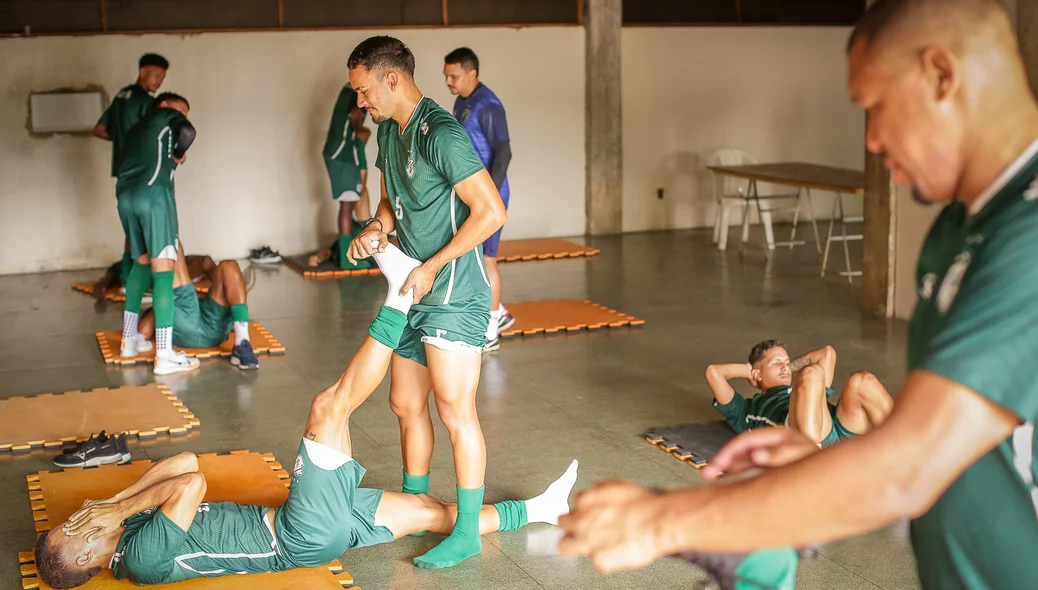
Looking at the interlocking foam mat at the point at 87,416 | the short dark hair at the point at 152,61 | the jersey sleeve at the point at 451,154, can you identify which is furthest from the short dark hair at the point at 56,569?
the short dark hair at the point at 152,61

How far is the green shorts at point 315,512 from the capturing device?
3359 mm

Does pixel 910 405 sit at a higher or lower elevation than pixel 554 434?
higher

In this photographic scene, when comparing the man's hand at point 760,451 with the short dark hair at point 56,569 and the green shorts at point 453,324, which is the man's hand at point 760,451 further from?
the short dark hair at point 56,569

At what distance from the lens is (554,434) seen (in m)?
5.12

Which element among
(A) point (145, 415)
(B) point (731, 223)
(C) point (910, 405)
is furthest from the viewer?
(B) point (731, 223)

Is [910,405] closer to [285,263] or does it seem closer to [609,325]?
[609,325]

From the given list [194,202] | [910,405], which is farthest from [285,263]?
[910,405]

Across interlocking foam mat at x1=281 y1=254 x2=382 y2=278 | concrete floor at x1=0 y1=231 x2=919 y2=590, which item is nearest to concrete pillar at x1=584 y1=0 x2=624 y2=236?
concrete floor at x1=0 y1=231 x2=919 y2=590

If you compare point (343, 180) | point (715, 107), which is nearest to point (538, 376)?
point (343, 180)

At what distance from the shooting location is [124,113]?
329 inches

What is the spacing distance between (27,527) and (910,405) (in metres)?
3.80

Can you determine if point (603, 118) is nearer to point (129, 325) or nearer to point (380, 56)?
point (129, 325)

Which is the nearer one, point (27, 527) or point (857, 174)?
point (27, 527)

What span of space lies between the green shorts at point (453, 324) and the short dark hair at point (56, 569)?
1.23 m
